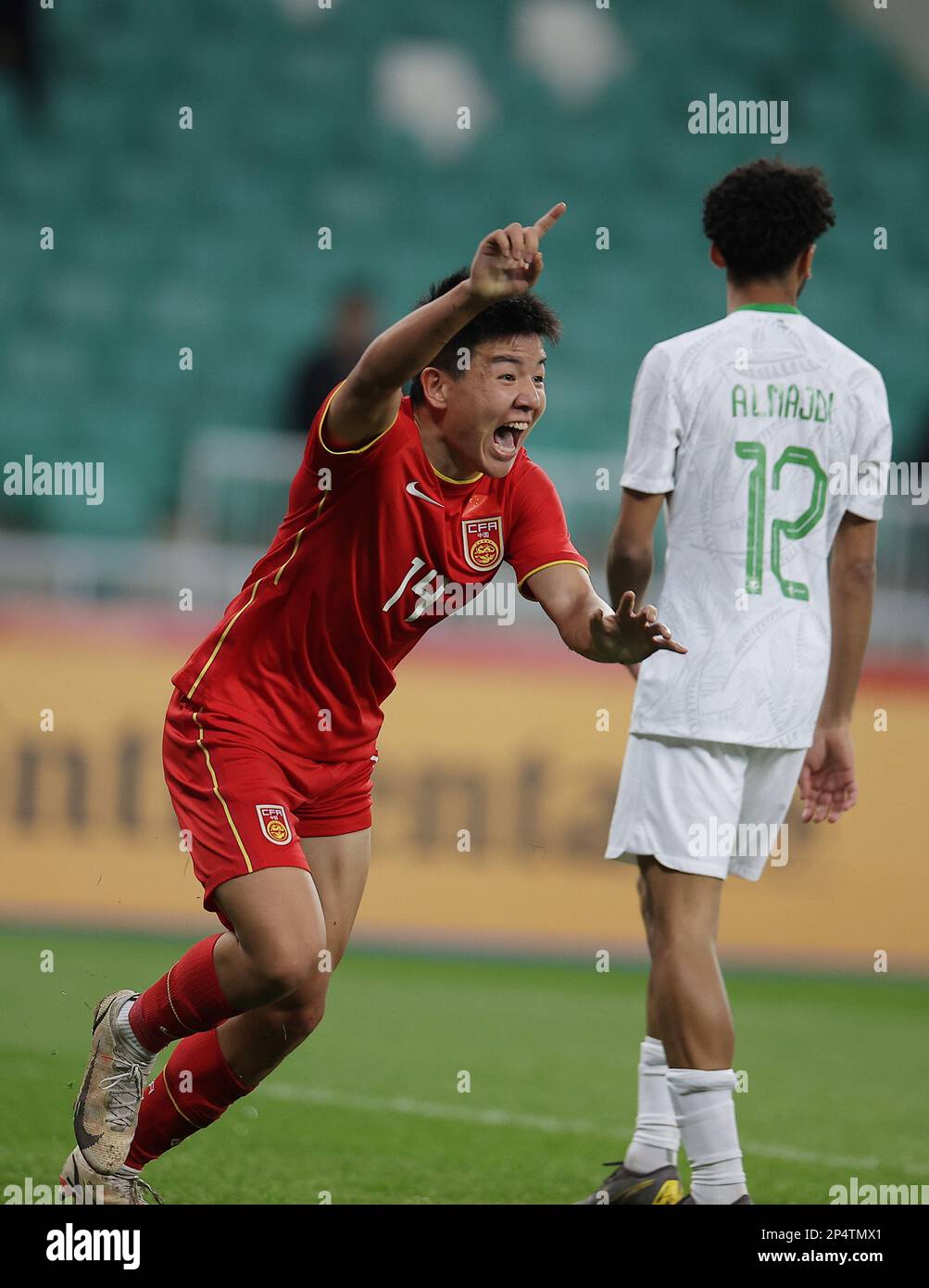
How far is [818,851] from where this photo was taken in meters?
8.85

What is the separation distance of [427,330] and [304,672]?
93cm

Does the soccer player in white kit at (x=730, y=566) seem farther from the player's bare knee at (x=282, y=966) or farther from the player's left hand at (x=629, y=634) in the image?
the player's bare knee at (x=282, y=966)

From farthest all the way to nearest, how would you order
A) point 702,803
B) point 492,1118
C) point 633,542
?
point 492,1118
point 633,542
point 702,803

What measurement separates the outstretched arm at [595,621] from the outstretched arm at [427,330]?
59 centimetres

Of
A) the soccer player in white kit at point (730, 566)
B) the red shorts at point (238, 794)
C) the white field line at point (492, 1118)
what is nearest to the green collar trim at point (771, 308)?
the soccer player in white kit at point (730, 566)

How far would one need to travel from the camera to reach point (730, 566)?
4.07 metres

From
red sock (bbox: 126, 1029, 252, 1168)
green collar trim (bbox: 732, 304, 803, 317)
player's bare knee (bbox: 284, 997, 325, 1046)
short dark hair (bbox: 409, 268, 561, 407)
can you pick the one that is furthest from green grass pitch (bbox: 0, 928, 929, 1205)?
green collar trim (bbox: 732, 304, 803, 317)

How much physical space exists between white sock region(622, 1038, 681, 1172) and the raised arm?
70 centimetres

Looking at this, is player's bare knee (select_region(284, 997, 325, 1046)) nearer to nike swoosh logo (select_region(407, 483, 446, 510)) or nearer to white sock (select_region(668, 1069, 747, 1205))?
white sock (select_region(668, 1069, 747, 1205))

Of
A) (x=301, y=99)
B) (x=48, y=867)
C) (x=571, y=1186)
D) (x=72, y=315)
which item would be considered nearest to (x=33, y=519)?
(x=72, y=315)

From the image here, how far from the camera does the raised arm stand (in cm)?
430

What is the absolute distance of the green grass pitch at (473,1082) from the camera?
4547 mm

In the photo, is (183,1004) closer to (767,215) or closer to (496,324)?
(496,324)

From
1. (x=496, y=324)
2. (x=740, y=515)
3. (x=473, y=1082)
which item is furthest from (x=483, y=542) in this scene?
(x=473, y=1082)
